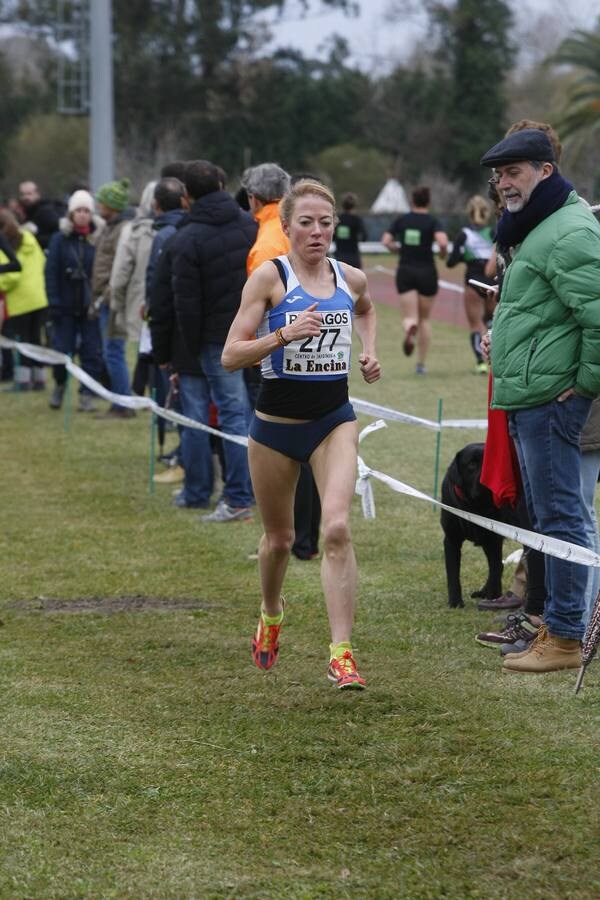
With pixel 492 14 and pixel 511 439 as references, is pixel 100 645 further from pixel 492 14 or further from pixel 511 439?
pixel 492 14

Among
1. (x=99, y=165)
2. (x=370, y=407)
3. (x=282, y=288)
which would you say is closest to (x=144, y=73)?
(x=99, y=165)

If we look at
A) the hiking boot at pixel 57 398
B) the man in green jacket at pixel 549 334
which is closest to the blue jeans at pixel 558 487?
the man in green jacket at pixel 549 334

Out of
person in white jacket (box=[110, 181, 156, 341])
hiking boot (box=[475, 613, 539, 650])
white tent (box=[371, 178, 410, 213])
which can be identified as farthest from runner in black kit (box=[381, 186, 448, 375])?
white tent (box=[371, 178, 410, 213])

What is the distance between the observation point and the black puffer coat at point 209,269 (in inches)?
344

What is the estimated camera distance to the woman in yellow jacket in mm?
14781

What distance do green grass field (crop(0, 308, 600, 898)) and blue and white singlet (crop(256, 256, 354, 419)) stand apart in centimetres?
114

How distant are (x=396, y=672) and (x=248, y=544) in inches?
108

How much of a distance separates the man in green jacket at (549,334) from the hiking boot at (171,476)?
5328 mm

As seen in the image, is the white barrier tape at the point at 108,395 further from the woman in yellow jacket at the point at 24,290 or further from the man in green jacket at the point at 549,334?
the man in green jacket at the point at 549,334

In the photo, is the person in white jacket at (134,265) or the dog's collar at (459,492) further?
the person in white jacket at (134,265)

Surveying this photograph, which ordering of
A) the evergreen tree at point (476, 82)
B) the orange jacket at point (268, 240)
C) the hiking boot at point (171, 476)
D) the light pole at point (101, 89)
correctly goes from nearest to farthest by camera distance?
the orange jacket at point (268, 240) < the hiking boot at point (171, 476) < the light pole at point (101, 89) < the evergreen tree at point (476, 82)

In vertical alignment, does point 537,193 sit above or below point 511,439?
above

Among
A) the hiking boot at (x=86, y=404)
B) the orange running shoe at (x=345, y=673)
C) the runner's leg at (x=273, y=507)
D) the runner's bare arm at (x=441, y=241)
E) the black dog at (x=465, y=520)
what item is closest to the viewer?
the orange running shoe at (x=345, y=673)

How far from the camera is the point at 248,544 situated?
852 centimetres
